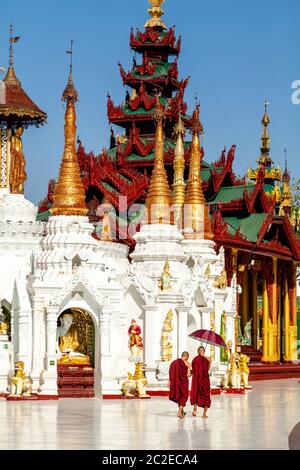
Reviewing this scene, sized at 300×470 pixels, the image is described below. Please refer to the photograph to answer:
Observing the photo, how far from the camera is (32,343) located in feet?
87.2

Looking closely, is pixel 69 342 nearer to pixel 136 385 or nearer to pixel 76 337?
pixel 76 337

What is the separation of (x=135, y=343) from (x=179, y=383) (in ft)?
25.3

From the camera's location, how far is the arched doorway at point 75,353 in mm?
26844

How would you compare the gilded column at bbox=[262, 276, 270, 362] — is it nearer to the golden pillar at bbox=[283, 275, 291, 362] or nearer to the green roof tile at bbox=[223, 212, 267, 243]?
the golden pillar at bbox=[283, 275, 291, 362]

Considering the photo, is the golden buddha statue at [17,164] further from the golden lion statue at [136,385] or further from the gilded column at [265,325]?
the gilded column at [265,325]

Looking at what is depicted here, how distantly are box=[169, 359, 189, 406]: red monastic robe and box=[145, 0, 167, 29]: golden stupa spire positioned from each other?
33.6 m

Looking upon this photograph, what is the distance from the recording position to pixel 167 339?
28.6 m

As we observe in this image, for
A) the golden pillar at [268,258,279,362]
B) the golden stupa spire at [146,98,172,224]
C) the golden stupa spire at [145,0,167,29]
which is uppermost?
the golden stupa spire at [145,0,167,29]

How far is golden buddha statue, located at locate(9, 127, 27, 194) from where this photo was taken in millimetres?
31422

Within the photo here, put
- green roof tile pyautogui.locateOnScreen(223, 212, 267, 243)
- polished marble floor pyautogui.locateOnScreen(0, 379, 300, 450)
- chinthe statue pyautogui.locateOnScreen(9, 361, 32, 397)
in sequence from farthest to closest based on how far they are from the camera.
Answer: green roof tile pyautogui.locateOnScreen(223, 212, 267, 243) → chinthe statue pyautogui.locateOnScreen(9, 361, 32, 397) → polished marble floor pyautogui.locateOnScreen(0, 379, 300, 450)

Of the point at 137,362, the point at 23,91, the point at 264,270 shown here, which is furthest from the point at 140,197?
the point at 137,362

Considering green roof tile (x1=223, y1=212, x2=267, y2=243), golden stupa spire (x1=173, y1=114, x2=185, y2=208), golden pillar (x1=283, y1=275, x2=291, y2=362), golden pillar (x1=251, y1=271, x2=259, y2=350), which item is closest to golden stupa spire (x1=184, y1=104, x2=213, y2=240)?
golden stupa spire (x1=173, y1=114, x2=185, y2=208)

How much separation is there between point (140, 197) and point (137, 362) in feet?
55.0
